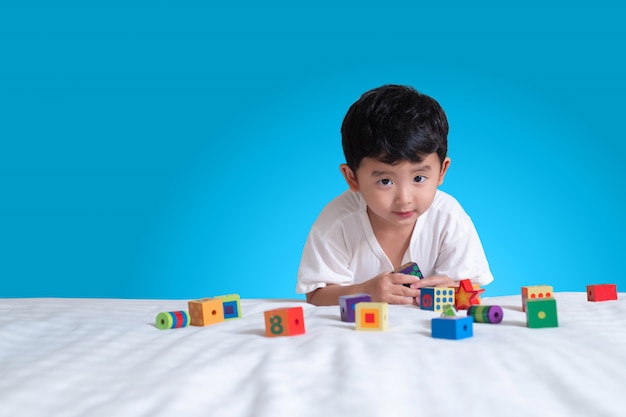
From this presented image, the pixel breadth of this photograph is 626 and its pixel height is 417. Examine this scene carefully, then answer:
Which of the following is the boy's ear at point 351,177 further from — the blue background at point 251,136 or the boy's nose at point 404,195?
the blue background at point 251,136

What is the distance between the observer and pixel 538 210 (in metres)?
3.07

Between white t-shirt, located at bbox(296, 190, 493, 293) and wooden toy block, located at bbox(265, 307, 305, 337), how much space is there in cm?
66

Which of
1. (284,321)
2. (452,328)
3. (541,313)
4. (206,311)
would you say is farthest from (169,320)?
(541,313)

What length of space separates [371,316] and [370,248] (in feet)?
2.37

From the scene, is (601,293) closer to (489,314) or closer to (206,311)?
(489,314)

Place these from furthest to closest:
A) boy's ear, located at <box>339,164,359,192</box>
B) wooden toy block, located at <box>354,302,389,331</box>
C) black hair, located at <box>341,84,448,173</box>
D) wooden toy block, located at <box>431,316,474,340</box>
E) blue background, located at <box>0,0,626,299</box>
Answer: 1. blue background, located at <box>0,0,626,299</box>
2. boy's ear, located at <box>339,164,359,192</box>
3. black hair, located at <box>341,84,448,173</box>
4. wooden toy block, located at <box>354,302,389,331</box>
5. wooden toy block, located at <box>431,316,474,340</box>

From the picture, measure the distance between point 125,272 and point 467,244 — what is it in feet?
6.20

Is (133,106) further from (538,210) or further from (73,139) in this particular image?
(538,210)

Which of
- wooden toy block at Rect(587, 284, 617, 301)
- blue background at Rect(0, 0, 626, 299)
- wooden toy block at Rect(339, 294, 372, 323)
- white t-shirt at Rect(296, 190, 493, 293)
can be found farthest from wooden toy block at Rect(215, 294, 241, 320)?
blue background at Rect(0, 0, 626, 299)

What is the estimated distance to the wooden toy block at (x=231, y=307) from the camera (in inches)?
53.6

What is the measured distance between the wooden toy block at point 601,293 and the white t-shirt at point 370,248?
14.3 inches

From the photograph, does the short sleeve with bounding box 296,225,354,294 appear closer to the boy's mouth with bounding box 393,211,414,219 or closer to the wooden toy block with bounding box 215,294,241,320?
the boy's mouth with bounding box 393,211,414,219

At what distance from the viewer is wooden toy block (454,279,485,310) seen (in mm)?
1434

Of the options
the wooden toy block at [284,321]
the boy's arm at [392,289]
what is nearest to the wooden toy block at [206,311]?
the wooden toy block at [284,321]
